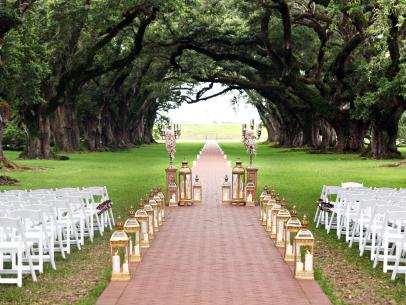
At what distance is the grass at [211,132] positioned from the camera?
526 ft

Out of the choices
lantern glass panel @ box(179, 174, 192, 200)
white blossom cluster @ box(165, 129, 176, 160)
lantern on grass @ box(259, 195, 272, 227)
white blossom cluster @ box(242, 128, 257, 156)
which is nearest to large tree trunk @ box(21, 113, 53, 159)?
white blossom cluster @ box(165, 129, 176, 160)

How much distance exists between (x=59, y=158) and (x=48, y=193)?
3286cm

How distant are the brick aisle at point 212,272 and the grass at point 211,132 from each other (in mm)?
136243

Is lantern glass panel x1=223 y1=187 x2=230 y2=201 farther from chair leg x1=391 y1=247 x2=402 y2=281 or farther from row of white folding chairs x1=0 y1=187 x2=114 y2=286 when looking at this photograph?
chair leg x1=391 y1=247 x2=402 y2=281

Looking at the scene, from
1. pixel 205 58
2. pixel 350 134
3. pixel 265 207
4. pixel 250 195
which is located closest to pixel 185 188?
pixel 250 195

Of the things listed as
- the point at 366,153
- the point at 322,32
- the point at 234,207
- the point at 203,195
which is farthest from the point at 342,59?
the point at 234,207

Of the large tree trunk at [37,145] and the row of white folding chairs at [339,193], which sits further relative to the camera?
the large tree trunk at [37,145]

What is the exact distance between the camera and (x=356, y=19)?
38594mm

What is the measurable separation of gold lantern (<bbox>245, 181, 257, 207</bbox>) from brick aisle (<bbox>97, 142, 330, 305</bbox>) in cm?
362

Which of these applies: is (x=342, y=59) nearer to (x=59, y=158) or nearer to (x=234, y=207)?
(x=59, y=158)

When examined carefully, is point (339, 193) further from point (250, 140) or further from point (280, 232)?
point (250, 140)

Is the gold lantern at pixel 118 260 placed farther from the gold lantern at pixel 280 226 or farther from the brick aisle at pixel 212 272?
the gold lantern at pixel 280 226

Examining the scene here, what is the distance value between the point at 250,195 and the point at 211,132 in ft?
511

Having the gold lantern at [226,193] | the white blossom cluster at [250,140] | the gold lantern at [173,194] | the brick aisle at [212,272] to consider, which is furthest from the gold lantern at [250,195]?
the brick aisle at [212,272]
